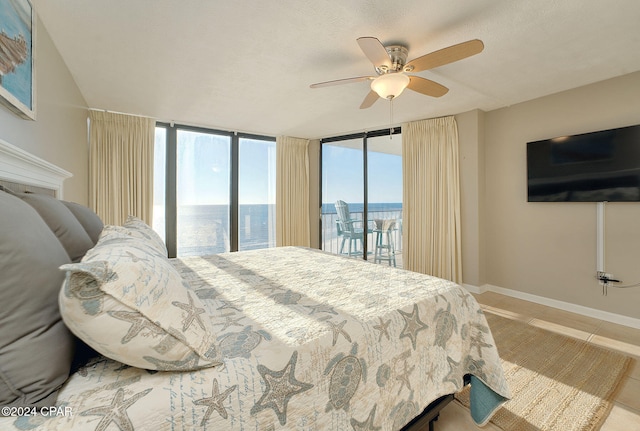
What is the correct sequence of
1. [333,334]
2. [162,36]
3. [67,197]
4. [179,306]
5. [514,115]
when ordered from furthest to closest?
1. [514,115]
2. [67,197]
3. [162,36]
4. [333,334]
5. [179,306]

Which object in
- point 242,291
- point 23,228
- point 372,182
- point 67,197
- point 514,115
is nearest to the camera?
point 23,228

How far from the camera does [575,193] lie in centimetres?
301

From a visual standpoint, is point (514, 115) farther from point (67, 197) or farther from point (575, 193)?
point (67, 197)

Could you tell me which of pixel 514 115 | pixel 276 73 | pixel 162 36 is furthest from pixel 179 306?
pixel 514 115

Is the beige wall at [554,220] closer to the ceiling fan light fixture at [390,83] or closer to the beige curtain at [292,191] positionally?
the ceiling fan light fixture at [390,83]

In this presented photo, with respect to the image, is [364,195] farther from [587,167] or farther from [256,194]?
[587,167]

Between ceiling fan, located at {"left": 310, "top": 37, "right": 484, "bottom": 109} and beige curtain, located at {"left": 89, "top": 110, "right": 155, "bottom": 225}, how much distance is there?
3144mm

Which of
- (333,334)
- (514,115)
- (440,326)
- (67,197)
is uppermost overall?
(514,115)

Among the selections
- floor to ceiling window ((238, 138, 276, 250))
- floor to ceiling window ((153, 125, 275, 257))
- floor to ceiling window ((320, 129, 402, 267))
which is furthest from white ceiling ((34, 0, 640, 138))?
floor to ceiling window ((238, 138, 276, 250))

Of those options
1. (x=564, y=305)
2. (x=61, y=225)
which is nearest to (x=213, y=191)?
(x=61, y=225)

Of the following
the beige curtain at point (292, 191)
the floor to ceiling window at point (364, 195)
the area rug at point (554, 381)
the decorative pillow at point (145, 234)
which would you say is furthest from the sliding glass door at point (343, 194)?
the decorative pillow at point (145, 234)

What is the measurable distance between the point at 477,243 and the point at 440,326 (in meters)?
2.79

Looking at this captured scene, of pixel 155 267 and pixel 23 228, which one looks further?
pixel 155 267

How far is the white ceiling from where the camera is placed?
1785 mm
